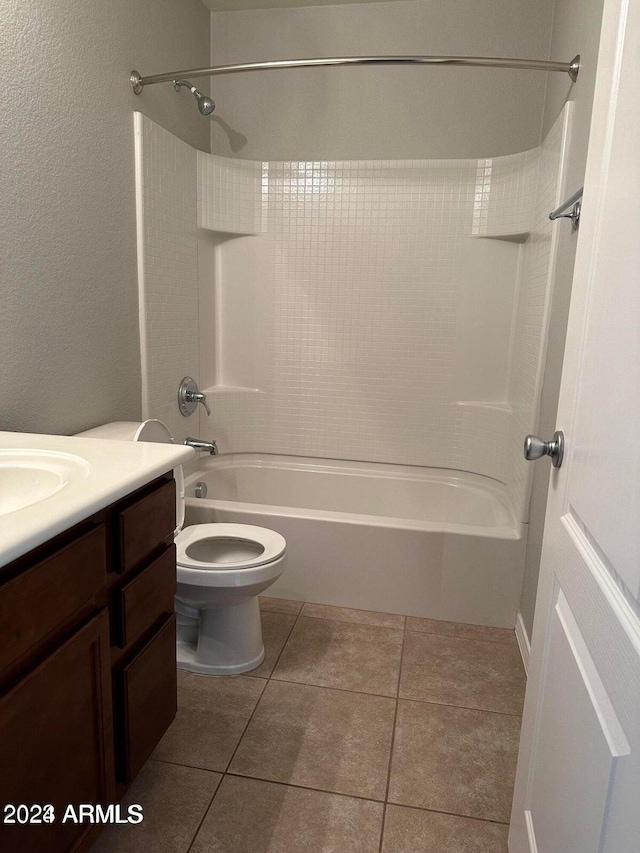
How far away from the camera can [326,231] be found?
2.98 metres

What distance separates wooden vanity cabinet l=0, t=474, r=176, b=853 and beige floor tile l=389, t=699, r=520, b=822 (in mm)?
676

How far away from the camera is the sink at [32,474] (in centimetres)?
123

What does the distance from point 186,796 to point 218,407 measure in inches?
77.2

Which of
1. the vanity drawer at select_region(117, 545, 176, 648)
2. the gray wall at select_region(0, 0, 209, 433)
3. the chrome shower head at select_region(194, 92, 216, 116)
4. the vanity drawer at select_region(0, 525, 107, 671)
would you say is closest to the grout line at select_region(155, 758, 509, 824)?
the vanity drawer at select_region(117, 545, 176, 648)

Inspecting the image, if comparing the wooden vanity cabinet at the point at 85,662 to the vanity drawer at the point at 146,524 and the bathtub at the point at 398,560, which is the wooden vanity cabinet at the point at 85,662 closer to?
the vanity drawer at the point at 146,524

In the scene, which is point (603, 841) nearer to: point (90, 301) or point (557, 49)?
point (90, 301)

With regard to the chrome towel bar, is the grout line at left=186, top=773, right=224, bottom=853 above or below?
below

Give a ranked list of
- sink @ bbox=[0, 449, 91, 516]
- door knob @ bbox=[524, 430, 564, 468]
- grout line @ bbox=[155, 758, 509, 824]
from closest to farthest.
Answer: door knob @ bbox=[524, 430, 564, 468] < sink @ bbox=[0, 449, 91, 516] < grout line @ bbox=[155, 758, 509, 824]

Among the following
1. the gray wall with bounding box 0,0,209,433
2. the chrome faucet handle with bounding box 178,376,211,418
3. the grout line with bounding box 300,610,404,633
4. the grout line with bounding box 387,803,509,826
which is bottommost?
the grout line with bounding box 387,803,509,826

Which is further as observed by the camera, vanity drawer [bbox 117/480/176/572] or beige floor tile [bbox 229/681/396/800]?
beige floor tile [bbox 229/681/396/800]

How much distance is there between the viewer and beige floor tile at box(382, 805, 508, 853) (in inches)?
55.1

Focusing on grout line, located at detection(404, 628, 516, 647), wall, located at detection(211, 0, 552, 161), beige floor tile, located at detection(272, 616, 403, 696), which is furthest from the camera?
wall, located at detection(211, 0, 552, 161)

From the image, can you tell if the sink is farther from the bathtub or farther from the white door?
the bathtub

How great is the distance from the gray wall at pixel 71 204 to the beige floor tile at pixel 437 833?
143 centimetres
